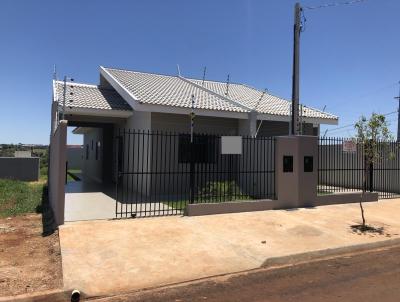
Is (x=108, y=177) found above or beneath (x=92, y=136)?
beneath

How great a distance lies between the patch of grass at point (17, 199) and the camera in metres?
12.8

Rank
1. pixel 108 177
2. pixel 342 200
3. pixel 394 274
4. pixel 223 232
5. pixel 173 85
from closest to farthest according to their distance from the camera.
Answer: pixel 394 274 < pixel 223 232 < pixel 342 200 < pixel 173 85 < pixel 108 177

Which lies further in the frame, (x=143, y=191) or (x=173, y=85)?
(x=173, y=85)

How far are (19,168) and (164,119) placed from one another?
12426 millimetres

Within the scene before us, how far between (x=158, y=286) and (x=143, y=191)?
30.6 ft

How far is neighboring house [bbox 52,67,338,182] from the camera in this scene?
15.4 m

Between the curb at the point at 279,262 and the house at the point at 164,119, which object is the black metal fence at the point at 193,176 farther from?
the curb at the point at 279,262

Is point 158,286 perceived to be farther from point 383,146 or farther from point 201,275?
point 383,146

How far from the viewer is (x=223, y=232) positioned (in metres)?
9.43

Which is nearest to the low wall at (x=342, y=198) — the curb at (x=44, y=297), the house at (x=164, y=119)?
the house at (x=164, y=119)

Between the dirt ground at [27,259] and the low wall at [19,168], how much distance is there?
46.1 feet

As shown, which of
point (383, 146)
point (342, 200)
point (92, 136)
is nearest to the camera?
point (383, 146)

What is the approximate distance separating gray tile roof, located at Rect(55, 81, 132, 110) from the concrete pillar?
22.9 feet

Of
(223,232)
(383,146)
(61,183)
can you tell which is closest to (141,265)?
(223,232)
